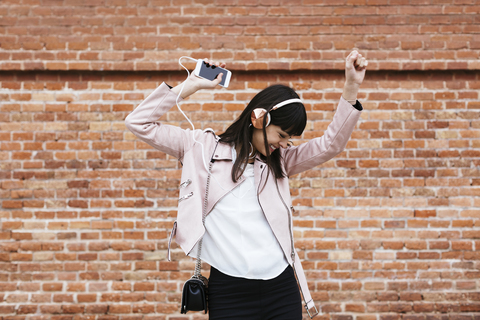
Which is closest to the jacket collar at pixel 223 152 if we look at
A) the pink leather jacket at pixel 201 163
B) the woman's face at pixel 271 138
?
the pink leather jacket at pixel 201 163

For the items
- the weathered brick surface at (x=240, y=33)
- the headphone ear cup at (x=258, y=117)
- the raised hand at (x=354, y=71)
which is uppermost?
the weathered brick surface at (x=240, y=33)

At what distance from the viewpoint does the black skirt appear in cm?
159

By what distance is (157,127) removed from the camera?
1.67m

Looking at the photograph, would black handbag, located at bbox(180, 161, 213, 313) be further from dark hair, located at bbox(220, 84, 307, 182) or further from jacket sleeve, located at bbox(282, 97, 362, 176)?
jacket sleeve, located at bbox(282, 97, 362, 176)

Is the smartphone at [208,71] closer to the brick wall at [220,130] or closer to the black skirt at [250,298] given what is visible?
the black skirt at [250,298]

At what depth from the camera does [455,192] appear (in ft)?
10.6

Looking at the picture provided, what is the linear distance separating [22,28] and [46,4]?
0.31 metres

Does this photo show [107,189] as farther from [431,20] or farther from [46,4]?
[431,20]

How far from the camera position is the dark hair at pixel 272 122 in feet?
5.16

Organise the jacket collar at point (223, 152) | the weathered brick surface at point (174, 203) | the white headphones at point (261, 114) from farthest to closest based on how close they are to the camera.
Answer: the weathered brick surface at point (174, 203) → the jacket collar at point (223, 152) → the white headphones at point (261, 114)

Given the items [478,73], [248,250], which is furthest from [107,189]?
[478,73]

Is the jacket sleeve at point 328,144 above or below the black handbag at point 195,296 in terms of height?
above

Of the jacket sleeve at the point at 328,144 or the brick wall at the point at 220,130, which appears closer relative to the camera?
the jacket sleeve at the point at 328,144

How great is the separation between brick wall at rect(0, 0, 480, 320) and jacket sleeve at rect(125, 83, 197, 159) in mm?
1514
